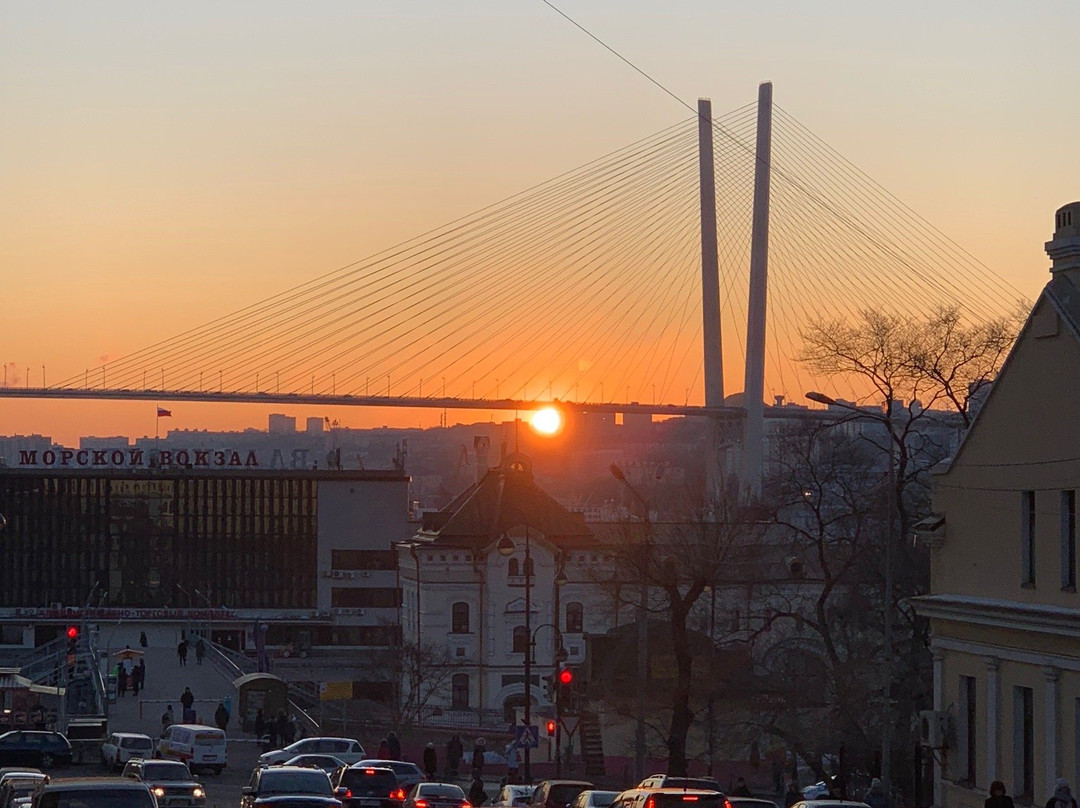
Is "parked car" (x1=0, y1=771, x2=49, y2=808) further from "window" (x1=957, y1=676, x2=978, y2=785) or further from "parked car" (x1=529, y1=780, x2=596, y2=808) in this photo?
"window" (x1=957, y1=676, x2=978, y2=785)

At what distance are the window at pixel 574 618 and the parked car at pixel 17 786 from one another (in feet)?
160

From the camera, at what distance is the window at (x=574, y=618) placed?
263ft

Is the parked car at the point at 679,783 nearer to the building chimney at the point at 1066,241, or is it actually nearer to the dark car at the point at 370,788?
the dark car at the point at 370,788

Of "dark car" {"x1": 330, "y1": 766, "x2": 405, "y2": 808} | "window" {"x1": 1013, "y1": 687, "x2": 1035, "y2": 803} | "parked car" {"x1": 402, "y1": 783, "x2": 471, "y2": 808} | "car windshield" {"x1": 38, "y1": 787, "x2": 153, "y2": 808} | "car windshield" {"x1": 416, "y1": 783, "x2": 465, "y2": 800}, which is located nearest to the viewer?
"car windshield" {"x1": 38, "y1": 787, "x2": 153, "y2": 808}

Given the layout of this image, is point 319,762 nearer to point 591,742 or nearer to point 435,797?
point 435,797

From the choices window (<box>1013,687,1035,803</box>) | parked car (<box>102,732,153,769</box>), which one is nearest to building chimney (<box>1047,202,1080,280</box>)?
window (<box>1013,687,1035,803</box>)

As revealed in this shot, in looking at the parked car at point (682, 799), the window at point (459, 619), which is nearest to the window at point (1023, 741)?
the parked car at point (682, 799)

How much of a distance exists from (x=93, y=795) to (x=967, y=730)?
15.8 m

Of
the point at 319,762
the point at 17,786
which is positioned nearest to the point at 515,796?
the point at 319,762

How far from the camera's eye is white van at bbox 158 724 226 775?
46.2m

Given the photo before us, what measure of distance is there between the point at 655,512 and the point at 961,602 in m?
108

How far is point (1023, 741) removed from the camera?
27.6m

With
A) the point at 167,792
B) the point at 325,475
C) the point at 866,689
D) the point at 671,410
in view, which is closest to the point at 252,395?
the point at 325,475

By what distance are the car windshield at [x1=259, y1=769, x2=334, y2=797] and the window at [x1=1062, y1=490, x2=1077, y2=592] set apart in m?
10.8
